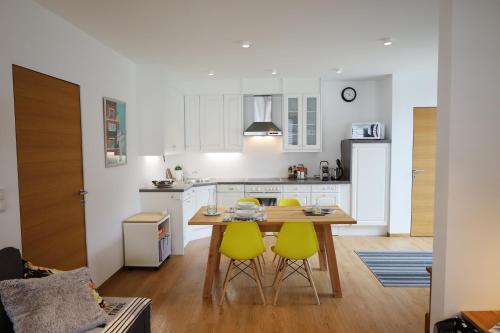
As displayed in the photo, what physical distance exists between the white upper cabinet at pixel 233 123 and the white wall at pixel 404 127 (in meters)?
2.50

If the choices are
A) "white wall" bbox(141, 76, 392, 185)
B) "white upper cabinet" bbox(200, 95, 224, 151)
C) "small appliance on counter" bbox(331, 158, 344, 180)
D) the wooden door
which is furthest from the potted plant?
the wooden door

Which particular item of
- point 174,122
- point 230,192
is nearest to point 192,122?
point 174,122

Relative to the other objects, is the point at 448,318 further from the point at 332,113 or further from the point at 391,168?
the point at 332,113

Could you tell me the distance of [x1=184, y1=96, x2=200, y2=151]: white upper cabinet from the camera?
5652 mm

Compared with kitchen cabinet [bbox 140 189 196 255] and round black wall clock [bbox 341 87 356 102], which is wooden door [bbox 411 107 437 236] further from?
kitchen cabinet [bbox 140 189 196 255]

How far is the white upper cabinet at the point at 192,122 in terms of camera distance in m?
5.65

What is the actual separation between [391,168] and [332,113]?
1384mm

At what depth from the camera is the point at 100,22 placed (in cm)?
301

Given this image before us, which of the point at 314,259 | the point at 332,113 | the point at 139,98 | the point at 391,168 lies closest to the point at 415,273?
the point at 314,259

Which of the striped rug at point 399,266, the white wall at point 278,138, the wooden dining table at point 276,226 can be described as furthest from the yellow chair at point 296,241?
the white wall at point 278,138

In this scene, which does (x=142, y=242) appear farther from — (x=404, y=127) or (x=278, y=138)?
(x=404, y=127)

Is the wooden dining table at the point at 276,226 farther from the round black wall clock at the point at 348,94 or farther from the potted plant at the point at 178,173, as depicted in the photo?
the round black wall clock at the point at 348,94

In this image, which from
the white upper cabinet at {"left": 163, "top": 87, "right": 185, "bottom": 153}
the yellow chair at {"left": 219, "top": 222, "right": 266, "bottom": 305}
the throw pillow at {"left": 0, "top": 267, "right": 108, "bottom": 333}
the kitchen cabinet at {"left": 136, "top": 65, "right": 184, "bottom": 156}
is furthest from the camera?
the white upper cabinet at {"left": 163, "top": 87, "right": 185, "bottom": 153}

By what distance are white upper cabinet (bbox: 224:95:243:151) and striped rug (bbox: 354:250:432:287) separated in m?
2.63
